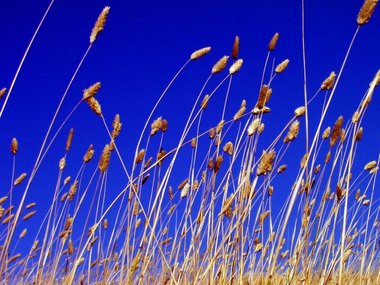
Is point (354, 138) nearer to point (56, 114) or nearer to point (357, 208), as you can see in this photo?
point (357, 208)

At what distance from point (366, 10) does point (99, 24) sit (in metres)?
0.79

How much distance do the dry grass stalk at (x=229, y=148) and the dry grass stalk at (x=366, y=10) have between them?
2.56ft

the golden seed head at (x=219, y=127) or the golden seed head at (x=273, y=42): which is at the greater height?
the golden seed head at (x=273, y=42)

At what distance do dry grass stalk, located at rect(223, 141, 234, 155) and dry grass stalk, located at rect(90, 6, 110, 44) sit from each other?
761mm

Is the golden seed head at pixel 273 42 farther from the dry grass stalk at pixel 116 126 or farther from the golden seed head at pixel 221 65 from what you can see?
the dry grass stalk at pixel 116 126

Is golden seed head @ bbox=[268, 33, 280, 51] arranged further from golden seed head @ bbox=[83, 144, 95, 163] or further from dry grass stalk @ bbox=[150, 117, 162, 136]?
golden seed head @ bbox=[83, 144, 95, 163]

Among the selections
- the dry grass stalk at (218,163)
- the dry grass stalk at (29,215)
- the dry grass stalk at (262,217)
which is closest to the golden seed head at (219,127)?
the dry grass stalk at (218,163)

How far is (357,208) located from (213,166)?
80 cm

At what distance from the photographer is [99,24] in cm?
158

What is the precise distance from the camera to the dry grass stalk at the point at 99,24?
1577 mm

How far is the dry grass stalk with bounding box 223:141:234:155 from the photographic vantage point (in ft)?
6.88

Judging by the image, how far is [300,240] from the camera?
1830mm

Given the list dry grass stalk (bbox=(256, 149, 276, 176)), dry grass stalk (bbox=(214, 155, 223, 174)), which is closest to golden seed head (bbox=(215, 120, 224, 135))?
dry grass stalk (bbox=(214, 155, 223, 174))

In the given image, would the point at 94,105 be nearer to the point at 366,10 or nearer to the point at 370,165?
the point at 366,10
